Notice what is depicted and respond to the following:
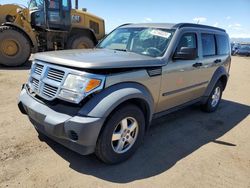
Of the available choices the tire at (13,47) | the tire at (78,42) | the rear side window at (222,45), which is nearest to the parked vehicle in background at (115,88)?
the rear side window at (222,45)

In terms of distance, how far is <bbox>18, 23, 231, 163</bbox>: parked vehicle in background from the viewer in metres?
3.02

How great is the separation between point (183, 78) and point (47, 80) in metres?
2.36

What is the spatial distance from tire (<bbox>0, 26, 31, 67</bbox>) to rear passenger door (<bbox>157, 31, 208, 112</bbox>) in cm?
773

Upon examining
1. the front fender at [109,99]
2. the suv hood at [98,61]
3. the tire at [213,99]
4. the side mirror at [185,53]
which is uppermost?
the side mirror at [185,53]

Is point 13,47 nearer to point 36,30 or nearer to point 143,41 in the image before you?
point 36,30

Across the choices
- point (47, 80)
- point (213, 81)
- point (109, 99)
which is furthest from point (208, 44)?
point (47, 80)

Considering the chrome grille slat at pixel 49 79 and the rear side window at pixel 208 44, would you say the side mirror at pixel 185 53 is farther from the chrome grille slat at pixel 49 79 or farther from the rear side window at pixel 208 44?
the chrome grille slat at pixel 49 79

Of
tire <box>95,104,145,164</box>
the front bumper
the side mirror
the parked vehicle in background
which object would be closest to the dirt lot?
tire <box>95,104,145,164</box>

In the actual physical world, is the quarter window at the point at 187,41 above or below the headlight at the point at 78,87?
above

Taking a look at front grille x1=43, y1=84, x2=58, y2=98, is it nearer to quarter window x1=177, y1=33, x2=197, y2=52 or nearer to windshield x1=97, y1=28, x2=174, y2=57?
windshield x1=97, y1=28, x2=174, y2=57

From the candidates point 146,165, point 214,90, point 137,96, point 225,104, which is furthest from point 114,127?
point 225,104

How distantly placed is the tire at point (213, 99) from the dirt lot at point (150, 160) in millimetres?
716

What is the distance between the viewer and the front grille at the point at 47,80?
322 centimetres

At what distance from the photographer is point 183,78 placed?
4504 mm
